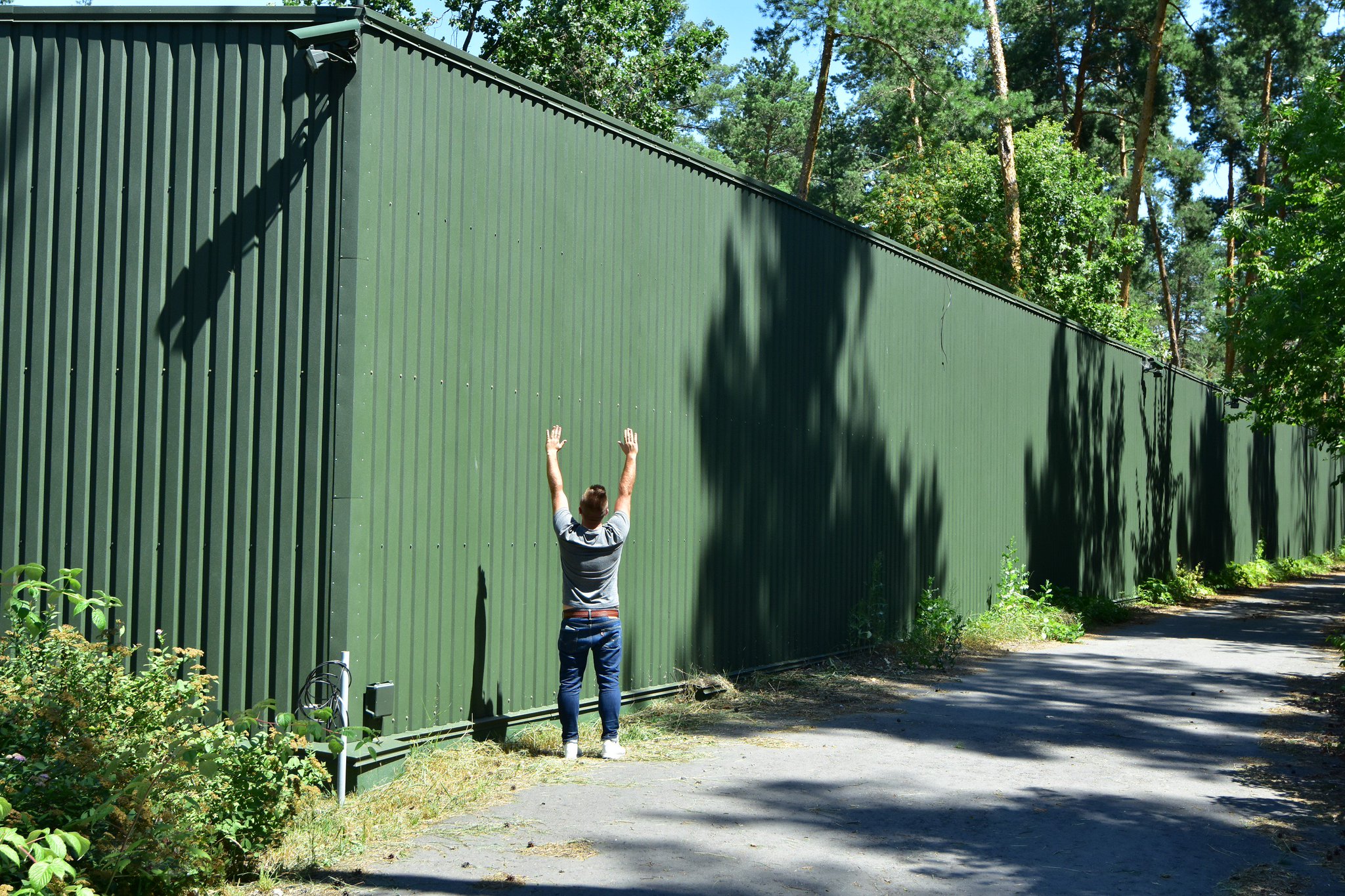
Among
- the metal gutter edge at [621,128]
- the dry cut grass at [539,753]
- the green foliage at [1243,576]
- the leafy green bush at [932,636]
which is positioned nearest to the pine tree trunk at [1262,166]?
the green foliage at [1243,576]

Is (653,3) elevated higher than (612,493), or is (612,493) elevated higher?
(653,3)

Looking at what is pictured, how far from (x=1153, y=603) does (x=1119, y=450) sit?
3056 mm

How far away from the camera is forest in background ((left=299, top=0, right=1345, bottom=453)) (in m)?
18.1

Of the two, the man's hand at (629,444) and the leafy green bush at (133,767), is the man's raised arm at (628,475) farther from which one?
the leafy green bush at (133,767)

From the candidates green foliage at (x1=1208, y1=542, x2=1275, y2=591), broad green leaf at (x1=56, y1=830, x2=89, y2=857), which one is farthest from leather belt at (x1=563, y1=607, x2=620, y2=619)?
green foliage at (x1=1208, y1=542, x2=1275, y2=591)

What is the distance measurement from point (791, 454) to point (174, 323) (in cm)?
578

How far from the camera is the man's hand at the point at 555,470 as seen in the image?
755 centimetres

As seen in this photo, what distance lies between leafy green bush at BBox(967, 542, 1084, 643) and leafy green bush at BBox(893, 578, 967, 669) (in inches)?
16.2

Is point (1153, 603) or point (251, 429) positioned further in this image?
point (1153, 603)

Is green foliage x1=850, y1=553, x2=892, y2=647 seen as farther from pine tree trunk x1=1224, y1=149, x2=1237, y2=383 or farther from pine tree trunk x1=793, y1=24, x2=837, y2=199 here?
pine tree trunk x1=793, y1=24, x2=837, y2=199

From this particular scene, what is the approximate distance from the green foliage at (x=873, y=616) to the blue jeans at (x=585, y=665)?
16.6ft

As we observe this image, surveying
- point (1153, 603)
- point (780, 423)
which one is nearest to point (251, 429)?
point (780, 423)

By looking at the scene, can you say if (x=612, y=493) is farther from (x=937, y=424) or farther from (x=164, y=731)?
(x=937, y=424)

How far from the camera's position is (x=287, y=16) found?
6.72m
